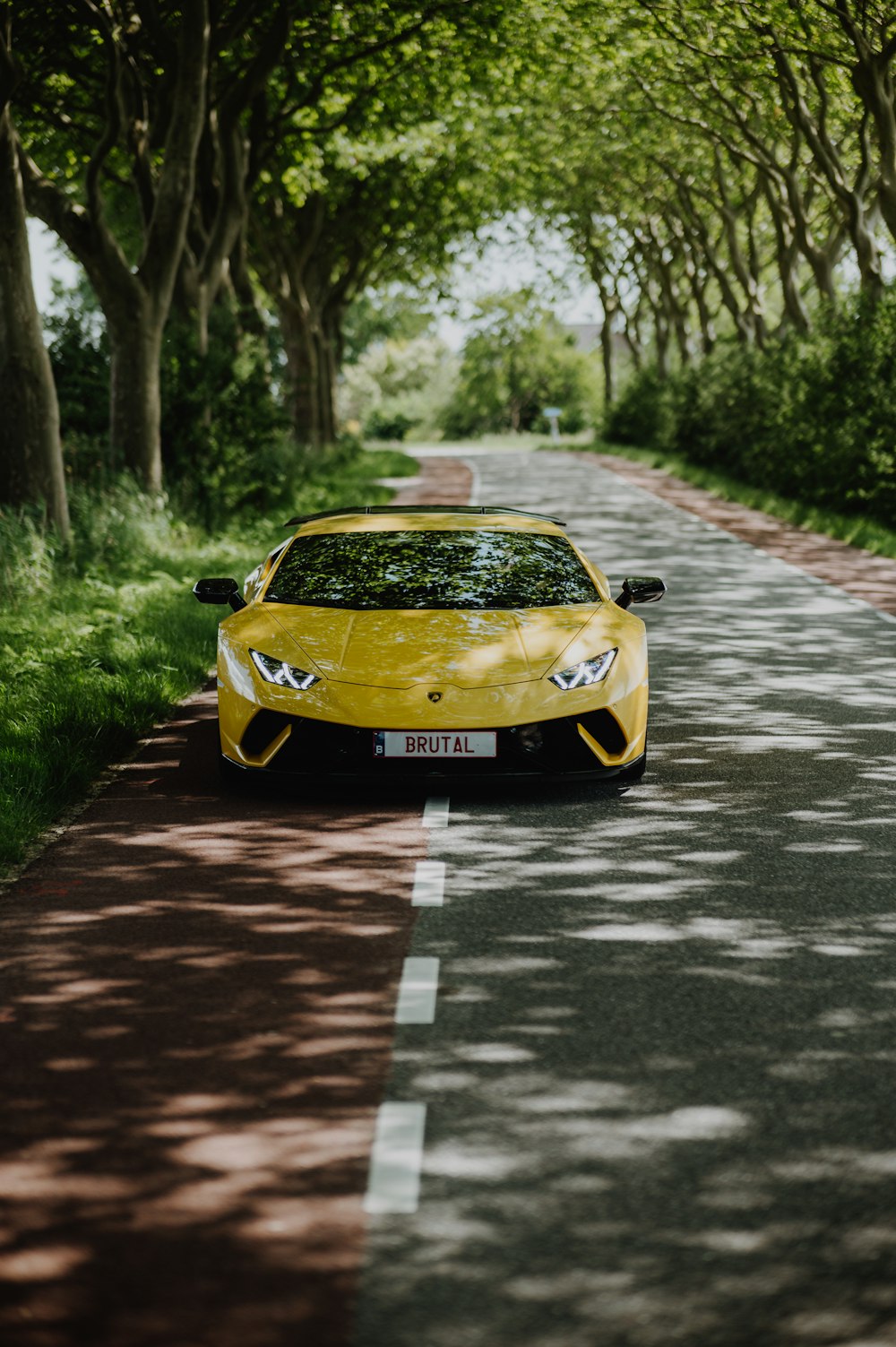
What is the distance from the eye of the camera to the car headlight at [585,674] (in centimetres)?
770

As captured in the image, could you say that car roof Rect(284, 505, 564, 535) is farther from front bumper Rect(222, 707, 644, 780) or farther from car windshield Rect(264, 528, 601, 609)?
front bumper Rect(222, 707, 644, 780)

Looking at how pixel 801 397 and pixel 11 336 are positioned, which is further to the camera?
pixel 801 397

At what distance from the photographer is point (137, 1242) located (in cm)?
352

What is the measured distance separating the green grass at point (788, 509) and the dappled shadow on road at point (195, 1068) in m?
15.3

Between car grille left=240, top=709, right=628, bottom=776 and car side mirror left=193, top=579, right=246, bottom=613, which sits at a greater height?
car side mirror left=193, top=579, right=246, bottom=613

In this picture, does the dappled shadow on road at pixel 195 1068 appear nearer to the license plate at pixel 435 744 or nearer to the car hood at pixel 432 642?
the license plate at pixel 435 744

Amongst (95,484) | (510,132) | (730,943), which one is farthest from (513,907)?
(510,132)

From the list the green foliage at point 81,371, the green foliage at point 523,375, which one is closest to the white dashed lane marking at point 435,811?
the green foliage at point 81,371

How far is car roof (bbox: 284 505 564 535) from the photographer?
944 cm

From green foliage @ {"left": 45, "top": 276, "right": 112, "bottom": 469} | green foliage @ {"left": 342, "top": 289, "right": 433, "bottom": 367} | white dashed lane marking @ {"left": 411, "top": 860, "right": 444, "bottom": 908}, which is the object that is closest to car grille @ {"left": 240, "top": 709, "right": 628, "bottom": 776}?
white dashed lane marking @ {"left": 411, "top": 860, "right": 444, "bottom": 908}

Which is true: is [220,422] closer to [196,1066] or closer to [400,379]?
[196,1066]

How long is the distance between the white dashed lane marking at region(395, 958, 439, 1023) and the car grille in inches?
83.5

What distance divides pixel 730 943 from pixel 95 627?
7627 mm

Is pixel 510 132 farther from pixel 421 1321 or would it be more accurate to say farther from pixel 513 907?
pixel 421 1321
